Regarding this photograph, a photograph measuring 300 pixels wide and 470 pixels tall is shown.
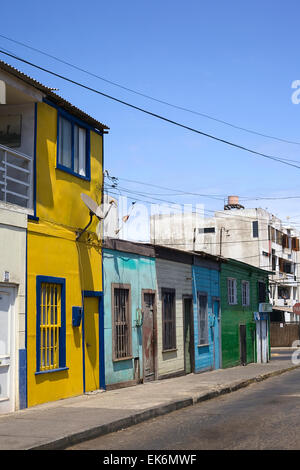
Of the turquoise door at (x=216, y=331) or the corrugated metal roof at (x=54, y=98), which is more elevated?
the corrugated metal roof at (x=54, y=98)

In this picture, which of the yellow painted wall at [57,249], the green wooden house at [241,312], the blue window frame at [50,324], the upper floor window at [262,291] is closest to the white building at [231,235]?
the upper floor window at [262,291]

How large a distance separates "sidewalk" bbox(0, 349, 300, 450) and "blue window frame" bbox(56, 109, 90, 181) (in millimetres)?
5259

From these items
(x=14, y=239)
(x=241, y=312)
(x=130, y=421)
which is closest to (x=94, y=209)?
(x=14, y=239)

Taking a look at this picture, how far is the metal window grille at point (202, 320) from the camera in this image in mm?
23266

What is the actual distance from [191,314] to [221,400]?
7.55 m

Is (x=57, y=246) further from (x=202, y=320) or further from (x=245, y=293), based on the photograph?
(x=245, y=293)

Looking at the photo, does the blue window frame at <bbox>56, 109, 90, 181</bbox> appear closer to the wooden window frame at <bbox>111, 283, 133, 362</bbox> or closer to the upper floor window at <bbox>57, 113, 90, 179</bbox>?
the upper floor window at <bbox>57, 113, 90, 179</bbox>

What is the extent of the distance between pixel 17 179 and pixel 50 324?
10.5 ft

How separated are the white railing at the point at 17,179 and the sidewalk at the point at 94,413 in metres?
4.26

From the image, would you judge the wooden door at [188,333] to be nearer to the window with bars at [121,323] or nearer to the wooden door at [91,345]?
the window with bars at [121,323]

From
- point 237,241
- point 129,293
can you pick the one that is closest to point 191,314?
point 129,293

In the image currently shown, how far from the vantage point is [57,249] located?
13.9m
